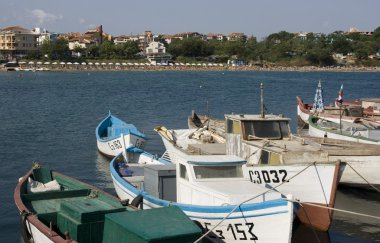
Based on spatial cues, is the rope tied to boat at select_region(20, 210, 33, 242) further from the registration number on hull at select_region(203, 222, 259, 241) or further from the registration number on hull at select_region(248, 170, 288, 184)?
the registration number on hull at select_region(248, 170, 288, 184)

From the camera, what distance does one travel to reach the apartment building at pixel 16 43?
189125 millimetres

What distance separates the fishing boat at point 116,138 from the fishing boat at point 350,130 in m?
10.6

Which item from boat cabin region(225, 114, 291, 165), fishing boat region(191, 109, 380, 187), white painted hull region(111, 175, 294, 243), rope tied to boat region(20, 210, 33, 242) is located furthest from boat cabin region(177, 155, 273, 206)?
boat cabin region(225, 114, 291, 165)

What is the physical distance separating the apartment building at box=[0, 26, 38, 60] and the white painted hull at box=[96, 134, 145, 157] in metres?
167

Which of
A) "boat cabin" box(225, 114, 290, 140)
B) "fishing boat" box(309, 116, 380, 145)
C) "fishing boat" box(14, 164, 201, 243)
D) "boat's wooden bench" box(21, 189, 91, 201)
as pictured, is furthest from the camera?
"fishing boat" box(309, 116, 380, 145)

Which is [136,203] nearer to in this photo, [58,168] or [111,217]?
[111,217]

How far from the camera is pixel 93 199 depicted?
17312mm

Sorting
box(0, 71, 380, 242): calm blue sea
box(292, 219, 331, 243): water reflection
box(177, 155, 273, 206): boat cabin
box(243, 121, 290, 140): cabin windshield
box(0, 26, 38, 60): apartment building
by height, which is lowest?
box(0, 71, 380, 242): calm blue sea

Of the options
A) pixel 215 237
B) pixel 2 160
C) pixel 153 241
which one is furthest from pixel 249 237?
pixel 2 160

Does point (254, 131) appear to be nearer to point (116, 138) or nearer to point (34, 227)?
point (34, 227)

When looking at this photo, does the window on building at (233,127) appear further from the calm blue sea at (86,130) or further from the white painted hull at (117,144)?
the white painted hull at (117,144)

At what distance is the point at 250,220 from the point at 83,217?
14.4ft

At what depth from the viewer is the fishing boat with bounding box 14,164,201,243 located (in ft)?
40.9

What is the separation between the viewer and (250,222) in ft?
46.8
